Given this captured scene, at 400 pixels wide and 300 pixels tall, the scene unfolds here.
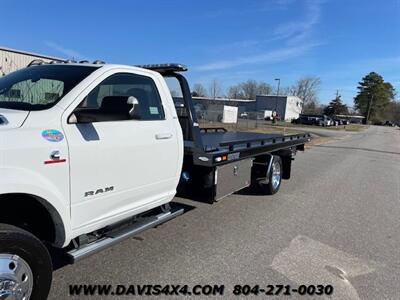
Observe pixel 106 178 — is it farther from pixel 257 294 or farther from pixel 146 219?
pixel 257 294

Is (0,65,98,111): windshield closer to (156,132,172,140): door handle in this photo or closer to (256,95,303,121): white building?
(156,132,172,140): door handle

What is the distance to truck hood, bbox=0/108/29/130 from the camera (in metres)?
2.71

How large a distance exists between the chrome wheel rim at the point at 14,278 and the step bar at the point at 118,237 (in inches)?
18.0

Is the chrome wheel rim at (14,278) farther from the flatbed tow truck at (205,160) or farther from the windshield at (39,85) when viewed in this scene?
the flatbed tow truck at (205,160)

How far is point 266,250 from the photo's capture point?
4.85 metres

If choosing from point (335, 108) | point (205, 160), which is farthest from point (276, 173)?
point (335, 108)

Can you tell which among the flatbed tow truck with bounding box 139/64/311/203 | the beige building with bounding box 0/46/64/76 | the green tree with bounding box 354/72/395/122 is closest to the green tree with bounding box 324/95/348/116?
the green tree with bounding box 354/72/395/122

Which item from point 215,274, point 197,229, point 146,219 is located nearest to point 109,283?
point 146,219

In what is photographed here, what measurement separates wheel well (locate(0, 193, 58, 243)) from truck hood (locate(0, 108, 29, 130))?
1.73 feet

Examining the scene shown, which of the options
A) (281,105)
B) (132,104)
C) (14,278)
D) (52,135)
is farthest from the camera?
(281,105)

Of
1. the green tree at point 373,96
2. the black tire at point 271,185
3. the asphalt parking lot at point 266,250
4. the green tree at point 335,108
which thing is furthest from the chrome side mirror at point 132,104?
the green tree at point 373,96

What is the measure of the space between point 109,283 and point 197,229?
194 centimetres

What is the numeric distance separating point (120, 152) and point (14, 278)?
1.43 metres

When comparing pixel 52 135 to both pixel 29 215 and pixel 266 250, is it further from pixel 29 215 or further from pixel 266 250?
pixel 266 250
